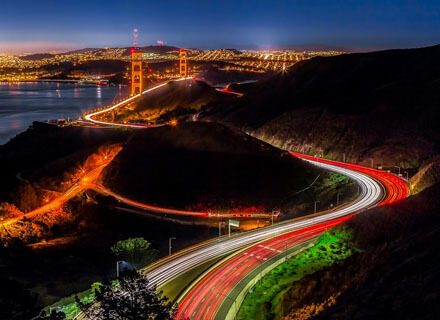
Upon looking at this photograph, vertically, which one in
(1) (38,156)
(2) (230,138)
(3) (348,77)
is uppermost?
(3) (348,77)

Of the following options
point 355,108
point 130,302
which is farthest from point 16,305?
point 355,108

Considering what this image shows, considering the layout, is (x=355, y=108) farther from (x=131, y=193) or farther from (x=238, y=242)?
(x=238, y=242)

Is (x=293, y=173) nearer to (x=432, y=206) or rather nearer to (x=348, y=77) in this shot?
(x=432, y=206)

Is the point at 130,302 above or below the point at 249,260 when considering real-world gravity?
above

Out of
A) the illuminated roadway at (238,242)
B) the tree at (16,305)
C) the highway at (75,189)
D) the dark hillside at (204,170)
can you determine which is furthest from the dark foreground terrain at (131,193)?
the tree at (16,305)

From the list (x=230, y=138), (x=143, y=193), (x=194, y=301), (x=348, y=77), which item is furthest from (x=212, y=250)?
(x=348, y=77)

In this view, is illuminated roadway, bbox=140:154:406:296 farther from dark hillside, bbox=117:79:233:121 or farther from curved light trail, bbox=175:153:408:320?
dark hillside, bbox=117:79:233:121

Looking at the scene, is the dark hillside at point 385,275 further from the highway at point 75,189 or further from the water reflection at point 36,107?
the water reflection at point 36,107
